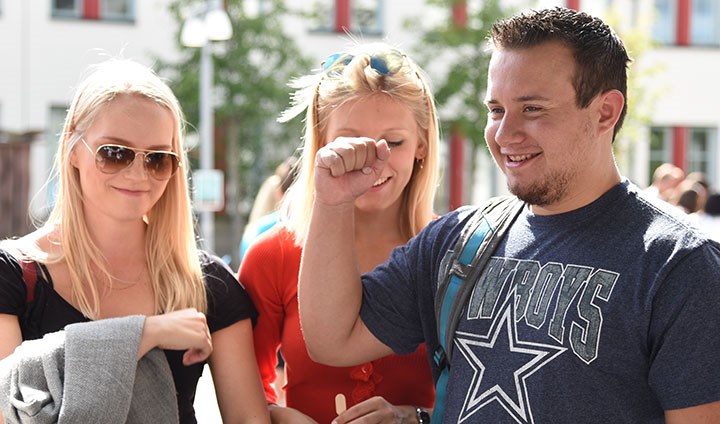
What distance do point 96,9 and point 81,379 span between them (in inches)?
803

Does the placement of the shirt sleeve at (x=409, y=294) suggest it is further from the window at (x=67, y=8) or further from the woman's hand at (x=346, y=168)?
the window at (x=67, y=8)

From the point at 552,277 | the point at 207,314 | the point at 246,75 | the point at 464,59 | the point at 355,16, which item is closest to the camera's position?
the point at 552,277

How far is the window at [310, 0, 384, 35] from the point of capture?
23.1m

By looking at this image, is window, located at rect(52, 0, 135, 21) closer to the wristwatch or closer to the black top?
the black top

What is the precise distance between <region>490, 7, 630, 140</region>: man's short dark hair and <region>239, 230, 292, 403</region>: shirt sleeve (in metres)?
1.05

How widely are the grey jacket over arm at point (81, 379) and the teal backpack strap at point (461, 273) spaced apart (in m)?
0.79

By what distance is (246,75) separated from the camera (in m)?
18.7

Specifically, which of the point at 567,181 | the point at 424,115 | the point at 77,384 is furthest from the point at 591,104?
the point at 77,384

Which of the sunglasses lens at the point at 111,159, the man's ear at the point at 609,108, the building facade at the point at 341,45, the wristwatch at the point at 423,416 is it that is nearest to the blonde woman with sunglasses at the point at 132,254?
the sunglasses lens at the point at 111,159

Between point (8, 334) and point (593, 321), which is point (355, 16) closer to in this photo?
point (8, 334)

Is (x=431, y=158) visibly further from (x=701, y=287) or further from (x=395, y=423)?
(x=701, y=287)

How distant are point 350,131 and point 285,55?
1626 centimetres

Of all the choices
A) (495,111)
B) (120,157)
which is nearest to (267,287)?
(120,157)

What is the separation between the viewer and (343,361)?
8.99 feet
